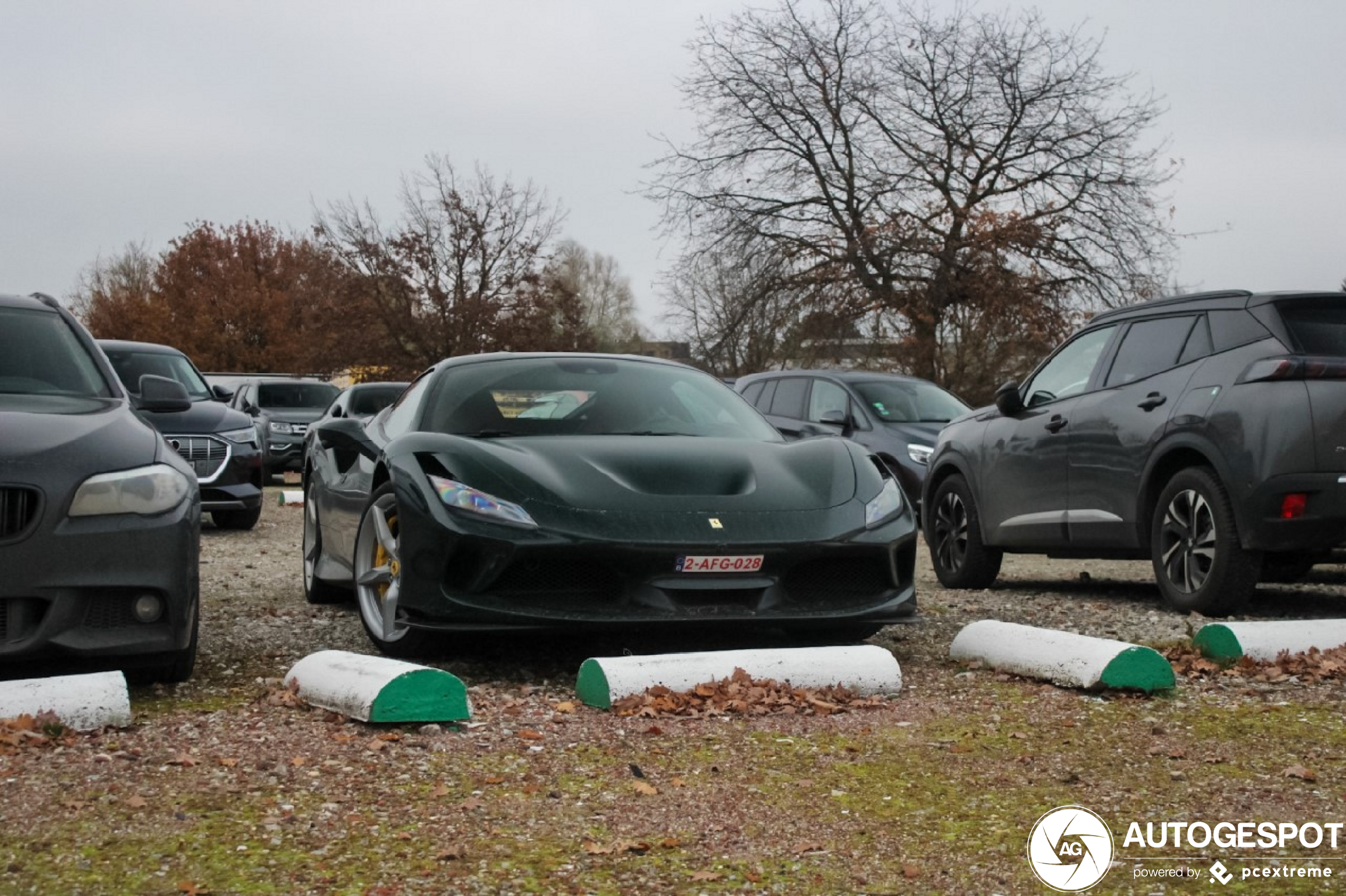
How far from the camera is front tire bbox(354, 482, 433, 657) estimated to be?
6.10 m

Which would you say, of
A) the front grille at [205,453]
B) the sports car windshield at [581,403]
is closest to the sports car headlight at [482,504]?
the sports car windshield at [581,403]

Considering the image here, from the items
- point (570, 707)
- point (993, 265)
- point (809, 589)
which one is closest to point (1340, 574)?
point (809, 589)

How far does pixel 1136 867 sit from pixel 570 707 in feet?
7.34

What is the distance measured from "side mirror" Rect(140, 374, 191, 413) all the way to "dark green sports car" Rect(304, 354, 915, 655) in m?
0.92

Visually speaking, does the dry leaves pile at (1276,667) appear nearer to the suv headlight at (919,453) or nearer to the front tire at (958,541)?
the front tire at (958,541)

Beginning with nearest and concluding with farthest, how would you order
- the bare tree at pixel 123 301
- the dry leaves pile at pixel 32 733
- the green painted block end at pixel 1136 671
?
1. the dry leaves pile at pixel 32 733
2. the green painted block end at pixel 1136 671
3. the bare tree at pixel 123 301

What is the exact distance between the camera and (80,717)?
15.8ft

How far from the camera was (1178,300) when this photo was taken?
8711 millimetres

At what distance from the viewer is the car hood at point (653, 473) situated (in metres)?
5.91

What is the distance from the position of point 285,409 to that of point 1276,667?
78.3 ft

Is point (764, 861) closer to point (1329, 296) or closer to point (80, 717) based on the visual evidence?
point (80, 717)

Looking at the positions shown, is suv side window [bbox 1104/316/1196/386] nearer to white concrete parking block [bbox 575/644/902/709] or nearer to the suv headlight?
white concrete parking block [bbox 575/644/902/709]

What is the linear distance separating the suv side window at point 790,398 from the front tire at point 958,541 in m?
5.48

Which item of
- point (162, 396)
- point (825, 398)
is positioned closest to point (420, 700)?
point (162, 396)
